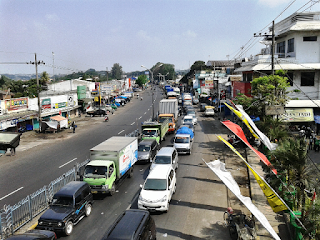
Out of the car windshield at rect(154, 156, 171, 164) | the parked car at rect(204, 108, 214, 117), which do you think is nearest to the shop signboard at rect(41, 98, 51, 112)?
the parked car at rect(204, 108, 214, 117)

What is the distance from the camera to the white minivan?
13.6m

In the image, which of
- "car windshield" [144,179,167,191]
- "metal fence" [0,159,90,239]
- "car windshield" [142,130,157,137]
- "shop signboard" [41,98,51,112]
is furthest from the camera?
Result: "shop signboard" [41,98,51,112]

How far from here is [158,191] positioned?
46.8 feet

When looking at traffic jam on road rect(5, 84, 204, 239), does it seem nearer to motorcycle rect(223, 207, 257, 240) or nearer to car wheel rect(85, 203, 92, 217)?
car wheel rect(85, 203, 92, 217)

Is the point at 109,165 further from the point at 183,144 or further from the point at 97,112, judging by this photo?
the point at 97,112

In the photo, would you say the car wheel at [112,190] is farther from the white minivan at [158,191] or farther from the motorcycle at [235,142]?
the motorcycle at [235,142]

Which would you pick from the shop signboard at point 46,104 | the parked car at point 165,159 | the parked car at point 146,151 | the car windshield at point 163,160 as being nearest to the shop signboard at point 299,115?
the parked car at point 146,151

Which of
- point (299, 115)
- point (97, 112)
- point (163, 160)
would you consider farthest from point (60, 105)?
point (299, 115)

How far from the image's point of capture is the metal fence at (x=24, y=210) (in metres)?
11.7

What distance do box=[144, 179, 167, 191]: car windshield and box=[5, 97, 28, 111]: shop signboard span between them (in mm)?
26437

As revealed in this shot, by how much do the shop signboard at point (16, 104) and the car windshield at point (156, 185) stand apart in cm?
2644

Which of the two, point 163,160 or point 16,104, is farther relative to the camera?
point 16,104

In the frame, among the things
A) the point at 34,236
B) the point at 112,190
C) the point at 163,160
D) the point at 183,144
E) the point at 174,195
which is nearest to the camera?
the point at 34,236

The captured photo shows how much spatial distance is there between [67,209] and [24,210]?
2058mm
